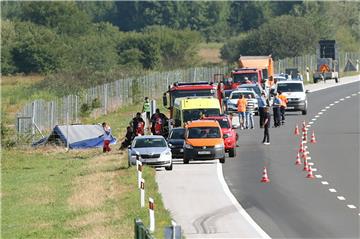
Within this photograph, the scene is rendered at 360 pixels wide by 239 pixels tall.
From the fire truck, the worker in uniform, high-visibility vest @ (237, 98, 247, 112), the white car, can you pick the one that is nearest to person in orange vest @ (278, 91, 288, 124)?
the white car

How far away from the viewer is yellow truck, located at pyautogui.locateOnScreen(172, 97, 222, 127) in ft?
173

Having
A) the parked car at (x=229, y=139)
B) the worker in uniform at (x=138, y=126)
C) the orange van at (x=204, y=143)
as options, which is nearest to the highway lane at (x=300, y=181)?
the parked car at (x=229, y=139)

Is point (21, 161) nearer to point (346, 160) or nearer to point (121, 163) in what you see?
point (121, 163)

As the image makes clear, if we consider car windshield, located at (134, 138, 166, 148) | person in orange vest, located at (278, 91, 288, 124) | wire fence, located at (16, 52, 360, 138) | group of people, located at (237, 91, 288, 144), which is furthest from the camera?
wire fence, located at (16, 52, 360, 138)

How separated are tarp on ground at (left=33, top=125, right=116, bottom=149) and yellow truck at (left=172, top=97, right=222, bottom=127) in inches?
189

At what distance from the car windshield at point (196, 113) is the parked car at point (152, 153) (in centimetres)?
775

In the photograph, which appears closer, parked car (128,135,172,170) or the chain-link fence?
parked car (128,135,172,170)

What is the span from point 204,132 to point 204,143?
0.98 meters

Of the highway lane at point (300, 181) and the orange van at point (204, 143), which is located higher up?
the orange van at point (204, 143)

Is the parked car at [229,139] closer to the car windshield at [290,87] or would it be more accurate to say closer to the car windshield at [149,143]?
the car windshield at [149,143]

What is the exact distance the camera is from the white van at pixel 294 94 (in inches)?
2562

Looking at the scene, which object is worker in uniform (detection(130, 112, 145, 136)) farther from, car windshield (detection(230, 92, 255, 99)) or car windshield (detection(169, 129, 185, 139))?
car windshield (detection(230, 92, 255, 99))

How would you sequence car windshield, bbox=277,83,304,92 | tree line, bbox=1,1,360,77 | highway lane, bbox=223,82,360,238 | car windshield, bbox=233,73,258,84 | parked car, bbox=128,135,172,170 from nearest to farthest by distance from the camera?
1. highway lane, bbox=223,82,360,238
2. parked car, bbox=128,135,172,170
3. car windshield, bbox=277,83,304,92
4. car windshield, bbox=233,73,258,84
5. tree line, bbox=1,1,360,77

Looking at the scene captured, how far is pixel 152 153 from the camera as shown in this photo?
43844mm
